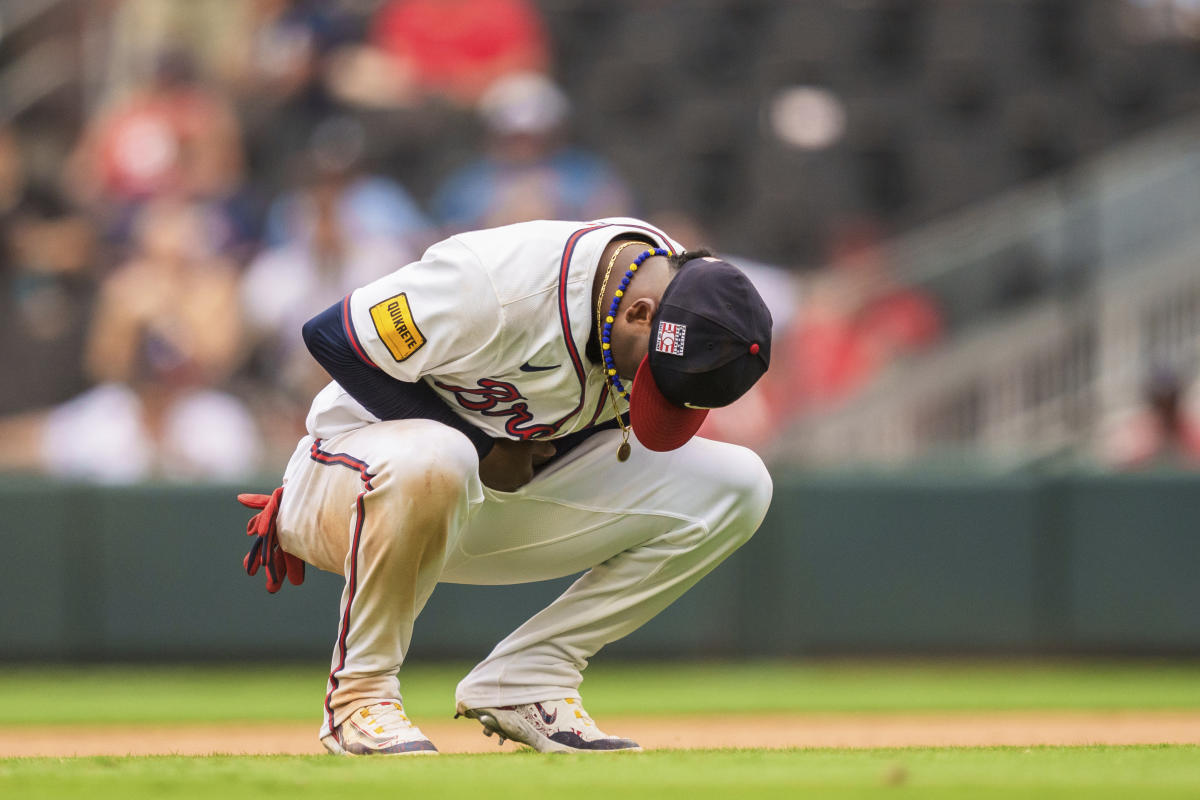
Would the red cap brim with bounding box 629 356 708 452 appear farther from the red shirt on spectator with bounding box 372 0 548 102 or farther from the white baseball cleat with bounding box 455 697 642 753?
the red shirt on spectator with bounding box 372 0 548 102

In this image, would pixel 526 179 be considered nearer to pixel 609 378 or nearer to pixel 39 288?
pixel 39 288

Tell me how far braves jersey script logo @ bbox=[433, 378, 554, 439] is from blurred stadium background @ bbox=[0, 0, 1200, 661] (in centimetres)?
360

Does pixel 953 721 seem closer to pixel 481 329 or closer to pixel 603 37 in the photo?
pixel 481 329

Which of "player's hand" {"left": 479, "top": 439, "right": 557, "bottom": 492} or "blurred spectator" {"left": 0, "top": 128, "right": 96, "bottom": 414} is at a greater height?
"blurred spectator" {"left": 0, "top": 128, "right": 96, "bottom": 414}

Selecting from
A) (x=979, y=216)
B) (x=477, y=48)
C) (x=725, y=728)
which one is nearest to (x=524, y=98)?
(x=477, y=48)

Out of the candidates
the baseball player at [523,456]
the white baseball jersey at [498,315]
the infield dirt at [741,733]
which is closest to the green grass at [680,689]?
the infield dirt at [741,733]

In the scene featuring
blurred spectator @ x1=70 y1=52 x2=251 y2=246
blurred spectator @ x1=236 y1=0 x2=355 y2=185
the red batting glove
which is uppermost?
blurred spectator @ x1=236 y1=0 x2=355 y2=185

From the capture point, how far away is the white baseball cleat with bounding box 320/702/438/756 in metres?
3.44

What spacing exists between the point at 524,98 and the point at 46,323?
9.45 ft

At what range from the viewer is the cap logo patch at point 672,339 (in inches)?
130

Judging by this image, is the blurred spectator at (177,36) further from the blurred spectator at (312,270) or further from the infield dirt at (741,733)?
the infield dirt at (741,733)

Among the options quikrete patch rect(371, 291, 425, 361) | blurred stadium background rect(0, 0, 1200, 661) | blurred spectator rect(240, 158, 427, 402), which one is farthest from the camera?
blurred spectator rect(240, 158, 427, 402)

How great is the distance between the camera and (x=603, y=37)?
10.3 metres

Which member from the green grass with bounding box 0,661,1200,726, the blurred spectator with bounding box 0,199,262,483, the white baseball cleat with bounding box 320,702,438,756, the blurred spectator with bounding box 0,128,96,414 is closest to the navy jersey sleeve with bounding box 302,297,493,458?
the white baseball cleat with bounding box 320,702,438,756
